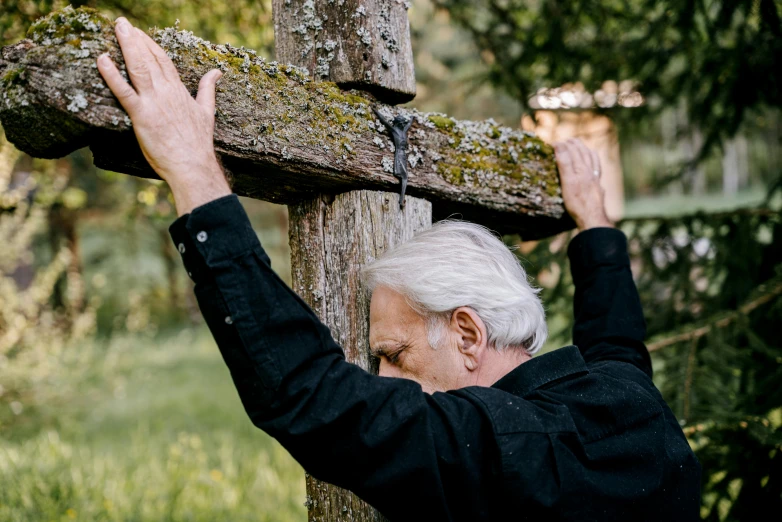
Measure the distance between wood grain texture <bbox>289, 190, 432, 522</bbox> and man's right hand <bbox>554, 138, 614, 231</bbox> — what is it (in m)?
0.89

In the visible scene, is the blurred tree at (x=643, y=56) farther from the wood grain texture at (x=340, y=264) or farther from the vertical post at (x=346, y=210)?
the wood grain texture at (x=340, y=264)

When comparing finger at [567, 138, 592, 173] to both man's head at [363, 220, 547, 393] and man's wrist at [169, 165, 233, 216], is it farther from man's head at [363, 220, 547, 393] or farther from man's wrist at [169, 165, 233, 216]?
man's wrist at [169, 165, 233, 216]

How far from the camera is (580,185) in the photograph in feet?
7.99

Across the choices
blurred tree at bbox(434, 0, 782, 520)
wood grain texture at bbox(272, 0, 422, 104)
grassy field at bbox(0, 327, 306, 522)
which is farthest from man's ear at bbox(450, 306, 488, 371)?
grassy field at bbox(0, 327, 306, 522)

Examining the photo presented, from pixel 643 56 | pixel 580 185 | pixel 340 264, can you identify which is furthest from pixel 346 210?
pixel 643 56

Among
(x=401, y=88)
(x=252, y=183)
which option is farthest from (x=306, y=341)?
(x=401, y=88)

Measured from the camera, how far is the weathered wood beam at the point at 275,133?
4.64 feet

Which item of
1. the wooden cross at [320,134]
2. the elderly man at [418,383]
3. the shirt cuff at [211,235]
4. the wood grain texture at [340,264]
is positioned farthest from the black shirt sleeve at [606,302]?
the shirt cuff at [211,235]

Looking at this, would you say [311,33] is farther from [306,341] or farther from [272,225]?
[272,225]

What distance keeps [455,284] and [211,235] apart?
71cm

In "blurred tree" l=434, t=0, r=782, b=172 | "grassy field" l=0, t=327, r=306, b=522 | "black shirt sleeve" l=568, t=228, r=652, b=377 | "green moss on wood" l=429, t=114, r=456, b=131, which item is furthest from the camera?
"grassy field" l=0, t=327, r=306, b=522

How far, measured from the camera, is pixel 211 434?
6.60m

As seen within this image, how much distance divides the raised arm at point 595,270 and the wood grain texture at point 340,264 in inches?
35.7

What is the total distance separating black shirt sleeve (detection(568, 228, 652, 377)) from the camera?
7.52 feet
